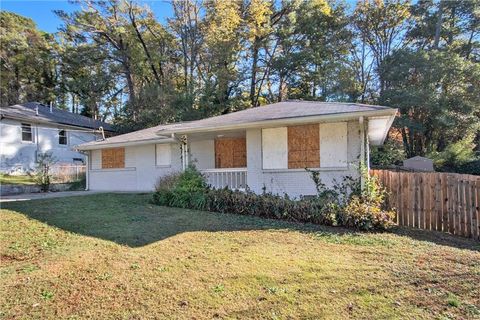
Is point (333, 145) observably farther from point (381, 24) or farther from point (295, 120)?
point (381, 24)

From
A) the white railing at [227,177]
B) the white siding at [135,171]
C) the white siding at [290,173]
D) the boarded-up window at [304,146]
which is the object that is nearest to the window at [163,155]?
the white siding at [135,171]

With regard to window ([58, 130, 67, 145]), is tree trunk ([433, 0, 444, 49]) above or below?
above

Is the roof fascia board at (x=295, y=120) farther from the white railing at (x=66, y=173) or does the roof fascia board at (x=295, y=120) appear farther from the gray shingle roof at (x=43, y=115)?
the gray shingle roof at (x=43, y=115)

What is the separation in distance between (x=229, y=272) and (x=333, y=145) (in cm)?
660

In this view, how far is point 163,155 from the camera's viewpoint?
16047 millimetres

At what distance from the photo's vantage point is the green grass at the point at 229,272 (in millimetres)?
3816

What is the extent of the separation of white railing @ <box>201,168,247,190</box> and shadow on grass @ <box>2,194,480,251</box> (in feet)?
8.15

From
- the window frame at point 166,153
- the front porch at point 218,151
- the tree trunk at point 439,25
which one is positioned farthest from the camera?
the tree trunk at point 439,25

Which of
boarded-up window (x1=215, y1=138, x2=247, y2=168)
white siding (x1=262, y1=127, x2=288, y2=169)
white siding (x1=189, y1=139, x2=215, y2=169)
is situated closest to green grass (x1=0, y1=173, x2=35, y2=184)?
white siding (x1=189, y1=139, x2=215, y2=169)

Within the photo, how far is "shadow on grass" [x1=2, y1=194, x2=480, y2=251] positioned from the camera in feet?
23.2

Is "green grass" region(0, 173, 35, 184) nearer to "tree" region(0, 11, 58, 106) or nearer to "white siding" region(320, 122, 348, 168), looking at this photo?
"tree" region(0, 11, 58, 106)

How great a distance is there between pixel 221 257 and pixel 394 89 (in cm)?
2472

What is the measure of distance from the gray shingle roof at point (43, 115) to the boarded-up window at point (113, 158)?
30.9 ft

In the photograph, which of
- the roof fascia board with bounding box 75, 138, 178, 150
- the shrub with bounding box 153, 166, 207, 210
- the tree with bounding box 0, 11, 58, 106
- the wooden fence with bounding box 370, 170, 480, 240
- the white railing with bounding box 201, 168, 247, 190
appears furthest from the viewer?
the tree with bounding box 0, 11, 58, 106
